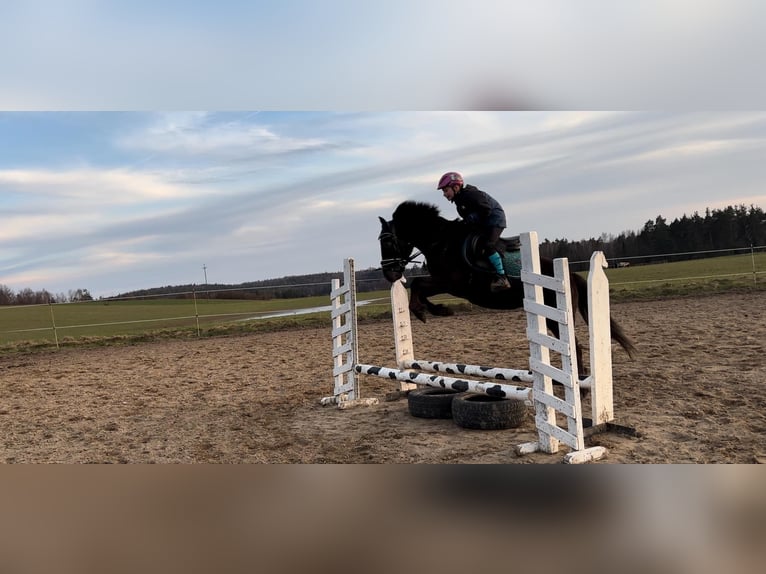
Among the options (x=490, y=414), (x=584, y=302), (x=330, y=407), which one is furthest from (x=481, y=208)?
(x=330, y=407)

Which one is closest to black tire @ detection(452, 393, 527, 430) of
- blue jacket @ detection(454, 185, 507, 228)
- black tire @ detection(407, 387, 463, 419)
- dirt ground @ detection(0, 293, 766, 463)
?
dirt ground @ detection(0, 293, 766, 463)

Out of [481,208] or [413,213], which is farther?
[413,213]

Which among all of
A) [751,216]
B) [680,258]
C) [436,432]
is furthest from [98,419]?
[751,216]

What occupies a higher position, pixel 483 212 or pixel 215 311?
pixel 483 212

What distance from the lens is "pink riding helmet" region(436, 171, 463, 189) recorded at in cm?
399

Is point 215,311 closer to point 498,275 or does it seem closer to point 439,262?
point 439,262

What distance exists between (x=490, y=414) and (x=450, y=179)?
Answer: 178 centimetres

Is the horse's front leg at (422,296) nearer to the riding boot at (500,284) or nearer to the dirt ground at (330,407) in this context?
the riding boot at (500,284)

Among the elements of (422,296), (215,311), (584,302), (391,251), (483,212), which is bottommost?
(215,311)

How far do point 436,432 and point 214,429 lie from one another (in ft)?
6.30

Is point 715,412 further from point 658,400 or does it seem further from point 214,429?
point 214,429

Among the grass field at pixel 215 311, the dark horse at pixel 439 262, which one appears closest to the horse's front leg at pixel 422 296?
the dark horse at pixel 439 262

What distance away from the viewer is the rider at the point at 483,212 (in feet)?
12.9

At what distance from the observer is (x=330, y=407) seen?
523cm
